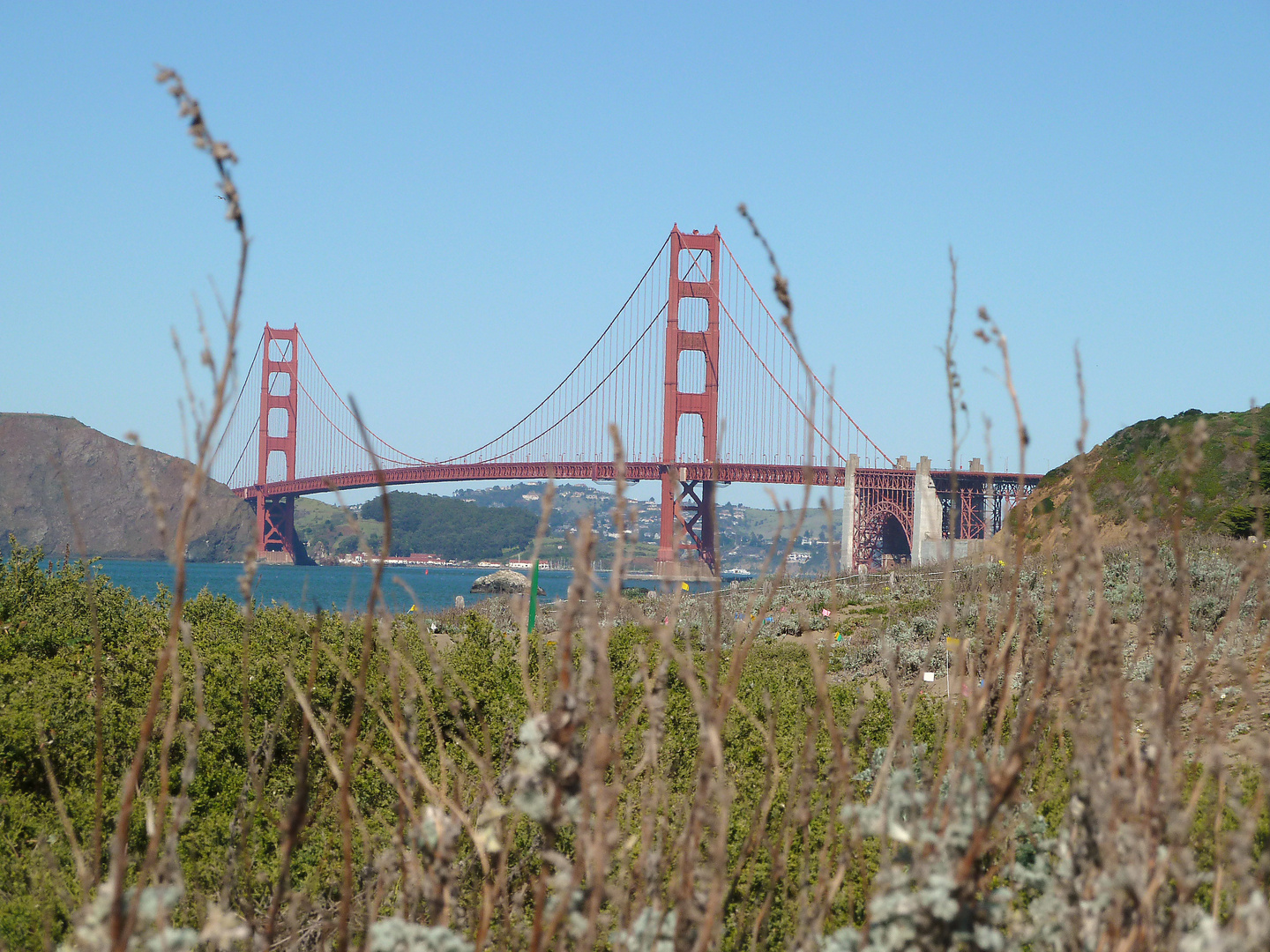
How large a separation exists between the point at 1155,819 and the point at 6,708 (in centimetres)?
522

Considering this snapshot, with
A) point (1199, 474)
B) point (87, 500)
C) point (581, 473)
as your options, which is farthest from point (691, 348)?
point (87, 500)

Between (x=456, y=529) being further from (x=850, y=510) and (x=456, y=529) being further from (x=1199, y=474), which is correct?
(x=1199, y=474)

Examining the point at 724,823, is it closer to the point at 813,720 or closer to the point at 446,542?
the point at 813,720

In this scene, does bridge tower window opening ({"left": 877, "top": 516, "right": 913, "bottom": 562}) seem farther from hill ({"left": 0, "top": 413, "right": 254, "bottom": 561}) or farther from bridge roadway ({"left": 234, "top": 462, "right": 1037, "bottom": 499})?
hill ({"left": 0, "top": 413, "right": 254, "bottom": 561})

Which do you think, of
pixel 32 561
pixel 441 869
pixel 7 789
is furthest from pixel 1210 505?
pixel 441 869

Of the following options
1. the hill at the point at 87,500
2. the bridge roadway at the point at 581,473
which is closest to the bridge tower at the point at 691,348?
the bridge roadway at the point at 581,473

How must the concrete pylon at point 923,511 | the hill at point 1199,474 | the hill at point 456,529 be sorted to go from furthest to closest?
the hill at point 456,529 < the concrete pylon at point 923,511 < the hill at point 1199,474

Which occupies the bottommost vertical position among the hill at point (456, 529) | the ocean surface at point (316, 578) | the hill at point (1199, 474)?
the ocean surface at point (316, 578)

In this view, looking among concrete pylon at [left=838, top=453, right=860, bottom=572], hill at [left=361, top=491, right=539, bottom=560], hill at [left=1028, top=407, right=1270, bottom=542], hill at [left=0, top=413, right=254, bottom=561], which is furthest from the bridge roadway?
hill at [left=361, top=491, right=539, bottom=560]

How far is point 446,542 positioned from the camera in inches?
3632

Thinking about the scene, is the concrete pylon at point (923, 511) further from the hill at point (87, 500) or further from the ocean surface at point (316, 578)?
the hill at point (87, 500)

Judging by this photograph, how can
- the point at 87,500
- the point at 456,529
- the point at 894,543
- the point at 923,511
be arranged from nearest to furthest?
the point at 923,511, the point at 894,543, the point at 87,500, the point at 456,529

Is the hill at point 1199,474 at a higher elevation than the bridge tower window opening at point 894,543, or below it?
higher

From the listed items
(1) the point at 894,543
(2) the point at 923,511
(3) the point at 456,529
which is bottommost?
(3) the point at 456,529
